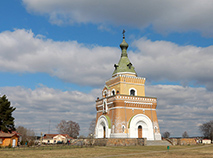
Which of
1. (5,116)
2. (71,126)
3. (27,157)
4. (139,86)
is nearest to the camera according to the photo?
(27,157)

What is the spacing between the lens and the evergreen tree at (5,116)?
4028 centimetres

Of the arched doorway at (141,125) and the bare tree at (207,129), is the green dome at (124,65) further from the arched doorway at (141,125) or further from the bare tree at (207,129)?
the bare tree at (207,129)

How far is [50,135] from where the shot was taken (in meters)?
99.3

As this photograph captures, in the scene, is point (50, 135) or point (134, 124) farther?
point (50, 135)

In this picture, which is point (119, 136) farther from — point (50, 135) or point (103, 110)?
point (50, 135)

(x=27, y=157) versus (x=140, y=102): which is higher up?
(x=140, y=102)

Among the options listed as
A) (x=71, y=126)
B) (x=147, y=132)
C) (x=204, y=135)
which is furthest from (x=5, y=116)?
(x=204, y=135)

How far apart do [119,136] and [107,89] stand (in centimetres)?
1065

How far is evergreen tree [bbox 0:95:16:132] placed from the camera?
40.3 meters

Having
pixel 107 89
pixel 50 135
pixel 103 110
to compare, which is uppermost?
pixel 107 89

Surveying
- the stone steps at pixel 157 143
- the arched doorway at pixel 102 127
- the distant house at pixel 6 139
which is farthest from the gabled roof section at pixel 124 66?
the distant house at pixel 6 139

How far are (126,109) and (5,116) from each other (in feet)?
71.3

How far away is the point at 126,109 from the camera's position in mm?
40125

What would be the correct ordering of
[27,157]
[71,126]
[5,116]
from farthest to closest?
[71,126]
[5,116]
[27,157]
